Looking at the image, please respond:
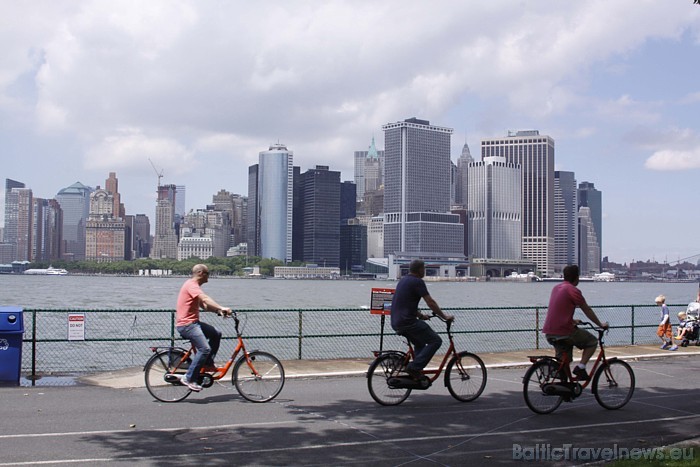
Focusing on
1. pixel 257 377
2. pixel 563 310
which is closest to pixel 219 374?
pixel 257 377

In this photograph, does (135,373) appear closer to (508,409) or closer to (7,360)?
(7,360)

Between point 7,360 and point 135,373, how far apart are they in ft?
7.19

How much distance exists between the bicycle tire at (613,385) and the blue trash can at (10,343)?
8.77 metres

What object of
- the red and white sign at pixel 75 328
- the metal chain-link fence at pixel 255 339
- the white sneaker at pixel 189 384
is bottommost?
the metal chain-link fence at pixel 255 339

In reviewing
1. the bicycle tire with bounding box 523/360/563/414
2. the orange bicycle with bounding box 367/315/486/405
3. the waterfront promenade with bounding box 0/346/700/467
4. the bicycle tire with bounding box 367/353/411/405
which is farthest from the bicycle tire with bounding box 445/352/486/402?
the bicycle tire with bounding box 523/360/563/414

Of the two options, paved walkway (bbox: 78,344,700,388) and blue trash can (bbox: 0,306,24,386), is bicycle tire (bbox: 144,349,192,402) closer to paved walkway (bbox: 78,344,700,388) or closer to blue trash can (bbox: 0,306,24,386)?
paved walkway (bbox: 78,344,700,388)

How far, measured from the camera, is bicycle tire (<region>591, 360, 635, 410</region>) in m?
11.1

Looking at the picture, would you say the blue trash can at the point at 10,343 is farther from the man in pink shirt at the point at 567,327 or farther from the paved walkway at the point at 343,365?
the man in pink shirt at the point at 567,327

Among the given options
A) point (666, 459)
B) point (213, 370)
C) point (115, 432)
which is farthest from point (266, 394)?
point (666, 459)

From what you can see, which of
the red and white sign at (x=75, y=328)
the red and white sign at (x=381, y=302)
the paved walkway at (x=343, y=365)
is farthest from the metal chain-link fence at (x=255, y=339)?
the paved walkway at (x=343, y=365)

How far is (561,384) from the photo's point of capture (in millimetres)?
10609

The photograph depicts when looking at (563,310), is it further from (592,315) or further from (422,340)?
(422,340)

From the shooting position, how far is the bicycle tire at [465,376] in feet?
37.8

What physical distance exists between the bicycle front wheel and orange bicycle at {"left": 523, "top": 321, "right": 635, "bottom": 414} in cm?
354
